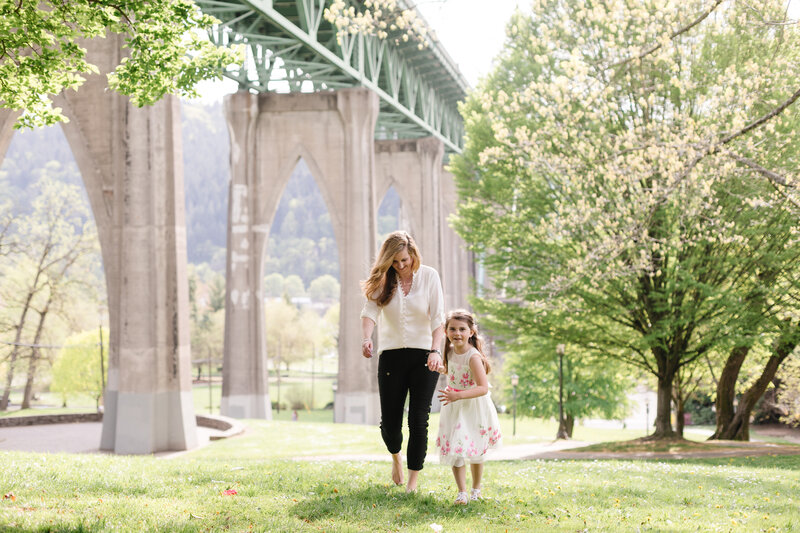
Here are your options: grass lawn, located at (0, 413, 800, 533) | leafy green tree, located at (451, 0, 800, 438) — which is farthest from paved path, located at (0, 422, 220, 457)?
grass lawn, located at (0, 413, 800, 533)

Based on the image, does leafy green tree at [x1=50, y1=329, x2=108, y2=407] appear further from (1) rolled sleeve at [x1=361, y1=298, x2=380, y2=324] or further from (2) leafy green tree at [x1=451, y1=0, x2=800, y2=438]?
(1) rolled sleeve at [x1=361, y1=298, x2=380, y2=324]

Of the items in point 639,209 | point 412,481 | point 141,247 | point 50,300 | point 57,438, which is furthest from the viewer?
point 50,300

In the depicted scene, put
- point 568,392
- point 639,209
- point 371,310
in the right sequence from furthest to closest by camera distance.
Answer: point 568,392 < point 639,209 < point 371,310

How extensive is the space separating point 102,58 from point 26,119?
12.0m

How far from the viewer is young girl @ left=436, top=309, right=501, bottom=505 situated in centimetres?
558

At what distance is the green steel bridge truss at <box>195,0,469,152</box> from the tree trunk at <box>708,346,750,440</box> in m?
11.2

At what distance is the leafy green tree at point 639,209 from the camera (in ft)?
46.8

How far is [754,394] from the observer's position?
19.4m

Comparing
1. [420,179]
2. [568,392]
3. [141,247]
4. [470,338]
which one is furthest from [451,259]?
[470,338]

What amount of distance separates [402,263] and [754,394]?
16659 mm

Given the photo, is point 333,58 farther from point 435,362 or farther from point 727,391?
point 435,362

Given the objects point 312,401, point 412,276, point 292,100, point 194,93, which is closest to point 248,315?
point 292,100

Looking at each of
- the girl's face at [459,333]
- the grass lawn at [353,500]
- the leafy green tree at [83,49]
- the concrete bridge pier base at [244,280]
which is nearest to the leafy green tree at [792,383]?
the grass lawn at [353,500]

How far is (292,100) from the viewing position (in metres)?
33.2
